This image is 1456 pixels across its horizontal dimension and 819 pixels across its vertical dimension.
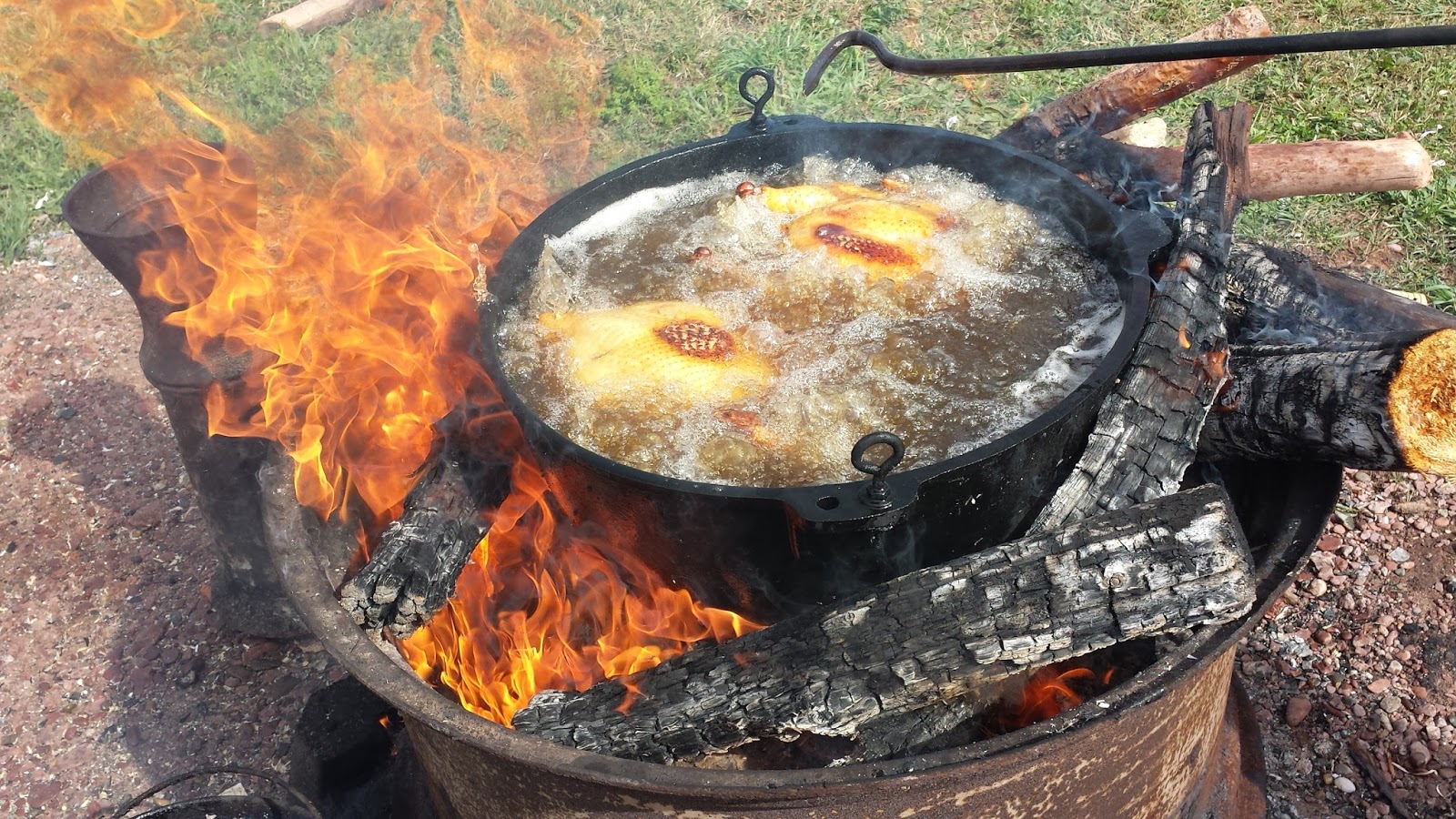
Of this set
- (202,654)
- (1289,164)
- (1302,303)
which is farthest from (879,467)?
(1289,164)

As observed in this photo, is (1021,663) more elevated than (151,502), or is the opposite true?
(1021,663)

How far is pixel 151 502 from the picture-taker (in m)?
4.86

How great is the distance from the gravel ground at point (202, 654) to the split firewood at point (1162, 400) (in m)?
1.46

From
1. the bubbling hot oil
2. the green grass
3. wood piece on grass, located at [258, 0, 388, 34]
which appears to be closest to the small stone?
the bubbling hot oil

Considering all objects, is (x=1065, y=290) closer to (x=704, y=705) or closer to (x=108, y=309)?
(x=704, y=705)

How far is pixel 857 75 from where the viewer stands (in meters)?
7.07

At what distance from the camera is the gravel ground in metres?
3.45

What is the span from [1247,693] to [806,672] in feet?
7.14

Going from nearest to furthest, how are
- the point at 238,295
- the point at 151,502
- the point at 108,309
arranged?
the point at 238,295
the point at 151,502
the point at 108,309

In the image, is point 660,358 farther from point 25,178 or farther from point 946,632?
point 25,178

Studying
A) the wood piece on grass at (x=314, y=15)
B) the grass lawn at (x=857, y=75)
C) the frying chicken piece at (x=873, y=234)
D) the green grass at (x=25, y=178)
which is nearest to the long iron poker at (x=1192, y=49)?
the frying chicken piece at (x=873, y=234)

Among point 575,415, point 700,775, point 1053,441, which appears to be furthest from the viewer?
point 575,415

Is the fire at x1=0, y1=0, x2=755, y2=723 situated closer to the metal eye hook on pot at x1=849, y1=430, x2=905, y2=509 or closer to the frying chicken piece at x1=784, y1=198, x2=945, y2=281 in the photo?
the metal eye hook on pot at x1=849, y1=430, x2=905, y2=509

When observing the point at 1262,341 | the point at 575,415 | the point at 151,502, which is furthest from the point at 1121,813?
the point at 151,502
